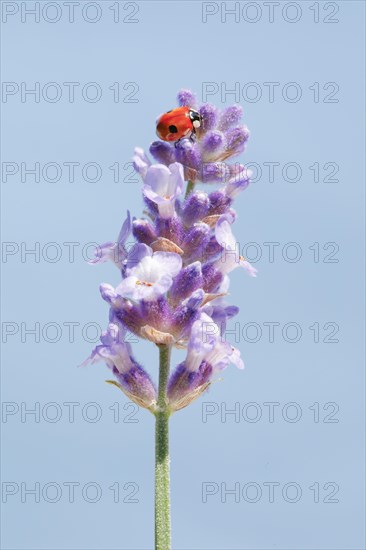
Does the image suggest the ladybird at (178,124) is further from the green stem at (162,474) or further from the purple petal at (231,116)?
the green stem at (162,474)

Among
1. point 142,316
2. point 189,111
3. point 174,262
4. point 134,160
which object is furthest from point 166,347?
point 189,111

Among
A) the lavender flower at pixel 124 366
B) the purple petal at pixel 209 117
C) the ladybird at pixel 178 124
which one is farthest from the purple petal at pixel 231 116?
the lavender flower at pixel 124 366

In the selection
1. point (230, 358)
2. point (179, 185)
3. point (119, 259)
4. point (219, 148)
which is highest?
point (219, 148)

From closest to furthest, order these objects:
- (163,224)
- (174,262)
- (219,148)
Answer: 1. (174,262)
2. (163,224)
3. (219,148)

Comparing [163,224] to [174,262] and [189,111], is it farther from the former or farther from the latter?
[189,111]

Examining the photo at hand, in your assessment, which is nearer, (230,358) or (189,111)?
(230,358)

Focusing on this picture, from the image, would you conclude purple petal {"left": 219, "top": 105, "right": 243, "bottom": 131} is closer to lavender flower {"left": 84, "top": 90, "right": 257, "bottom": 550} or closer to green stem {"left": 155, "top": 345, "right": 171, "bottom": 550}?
lavender flower {"left": 84, "top": 90, "right": 257, "bottom": 550}

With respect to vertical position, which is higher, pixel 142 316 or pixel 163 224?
pixel 163 224

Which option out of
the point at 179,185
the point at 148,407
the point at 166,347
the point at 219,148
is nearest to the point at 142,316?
the point at 166,347

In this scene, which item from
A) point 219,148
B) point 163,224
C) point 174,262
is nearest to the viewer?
point 174,262
